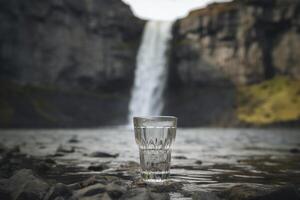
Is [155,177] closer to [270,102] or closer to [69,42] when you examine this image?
[270,102]

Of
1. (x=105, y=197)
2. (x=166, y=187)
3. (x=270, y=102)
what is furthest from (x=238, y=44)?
(x=105, y=197)

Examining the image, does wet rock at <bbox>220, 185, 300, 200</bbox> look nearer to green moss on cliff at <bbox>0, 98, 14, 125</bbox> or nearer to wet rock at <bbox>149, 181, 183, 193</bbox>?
wet rock at <bbox>149, 181, 183, 193</bbox>

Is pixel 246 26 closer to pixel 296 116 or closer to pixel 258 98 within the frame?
pixel 258 98

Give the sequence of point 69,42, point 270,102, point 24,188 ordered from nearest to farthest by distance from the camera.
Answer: point 24,188
point 270,102
point 69,42

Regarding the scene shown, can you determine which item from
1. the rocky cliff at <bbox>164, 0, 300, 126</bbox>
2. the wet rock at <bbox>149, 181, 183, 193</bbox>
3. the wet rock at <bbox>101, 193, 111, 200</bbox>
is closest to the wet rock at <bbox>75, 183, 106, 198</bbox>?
the wet rock at <bbox>101, 193, 111, 200</bbox>

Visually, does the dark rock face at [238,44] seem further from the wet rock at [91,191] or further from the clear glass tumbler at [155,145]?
the wet rock at [91,191]

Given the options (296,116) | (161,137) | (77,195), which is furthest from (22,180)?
(296,116)

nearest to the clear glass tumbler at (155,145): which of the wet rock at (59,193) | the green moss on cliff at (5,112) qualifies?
the wet rock at (59,193)

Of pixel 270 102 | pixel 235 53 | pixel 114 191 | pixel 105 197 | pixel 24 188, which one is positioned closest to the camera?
pixel 105 197
